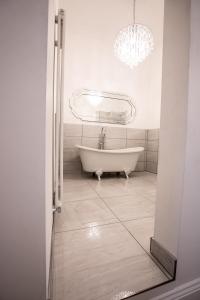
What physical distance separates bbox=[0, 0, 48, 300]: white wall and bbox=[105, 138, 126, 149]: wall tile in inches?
106

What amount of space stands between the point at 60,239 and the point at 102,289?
16.1 inches

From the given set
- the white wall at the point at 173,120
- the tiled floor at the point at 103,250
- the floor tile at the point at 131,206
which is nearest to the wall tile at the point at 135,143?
the floor tile at the point at 131,206

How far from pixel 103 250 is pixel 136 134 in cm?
270

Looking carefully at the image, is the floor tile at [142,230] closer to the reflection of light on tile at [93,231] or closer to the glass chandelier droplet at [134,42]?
the reflection of light on tile at [93,231]

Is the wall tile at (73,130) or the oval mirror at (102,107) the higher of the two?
the oval mirror at (102,107)

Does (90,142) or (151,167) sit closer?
(90,142)

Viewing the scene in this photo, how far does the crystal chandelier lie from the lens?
2.38 m

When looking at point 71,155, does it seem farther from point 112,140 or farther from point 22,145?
point 22,145

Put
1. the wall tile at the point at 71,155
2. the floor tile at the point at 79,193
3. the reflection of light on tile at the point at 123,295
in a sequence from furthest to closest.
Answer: the wall tile at the point at 71,155, the floor tile at the point at 79,193, the reflection of light on tile at the point at 123,295

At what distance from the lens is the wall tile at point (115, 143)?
3.12 m

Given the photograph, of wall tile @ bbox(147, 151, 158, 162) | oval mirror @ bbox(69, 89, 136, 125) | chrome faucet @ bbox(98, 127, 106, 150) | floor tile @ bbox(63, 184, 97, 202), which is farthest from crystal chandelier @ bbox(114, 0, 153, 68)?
floor tile @ bbox(63, 184, 97, 202)

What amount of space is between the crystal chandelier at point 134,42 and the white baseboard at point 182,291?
2.65 m

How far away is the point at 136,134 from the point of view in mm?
3332

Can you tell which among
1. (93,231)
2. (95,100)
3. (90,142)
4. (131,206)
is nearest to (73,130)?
(90,142)
